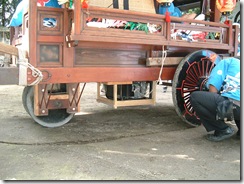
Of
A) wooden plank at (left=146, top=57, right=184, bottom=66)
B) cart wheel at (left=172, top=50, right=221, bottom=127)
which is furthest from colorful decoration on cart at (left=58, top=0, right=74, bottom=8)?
cart wheel at (left=172, top=50, right=221, bottom=127)

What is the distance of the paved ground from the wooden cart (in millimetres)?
370

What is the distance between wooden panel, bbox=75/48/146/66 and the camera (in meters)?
3.47

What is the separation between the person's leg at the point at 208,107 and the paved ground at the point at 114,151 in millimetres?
210

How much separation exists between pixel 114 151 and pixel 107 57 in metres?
1.16

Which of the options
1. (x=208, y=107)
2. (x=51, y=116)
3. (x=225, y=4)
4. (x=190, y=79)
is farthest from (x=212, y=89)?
(x=51, y=116)

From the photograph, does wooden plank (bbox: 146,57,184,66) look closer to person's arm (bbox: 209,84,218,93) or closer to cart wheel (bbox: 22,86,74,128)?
person's arm (bbox: 209,84,218,93)

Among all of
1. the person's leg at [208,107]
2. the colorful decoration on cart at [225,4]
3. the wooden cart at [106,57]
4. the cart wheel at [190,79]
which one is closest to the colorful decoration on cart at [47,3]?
the wooden cart at [106,57]

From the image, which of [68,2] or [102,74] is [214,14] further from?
[68,2]

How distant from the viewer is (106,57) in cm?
363

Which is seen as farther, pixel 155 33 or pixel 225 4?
pixel 225 4

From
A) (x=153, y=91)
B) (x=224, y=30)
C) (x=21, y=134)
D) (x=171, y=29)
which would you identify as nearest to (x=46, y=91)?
(x=21, y=134)

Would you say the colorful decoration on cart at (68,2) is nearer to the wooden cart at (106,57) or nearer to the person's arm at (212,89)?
the wooden cart at (106,57)

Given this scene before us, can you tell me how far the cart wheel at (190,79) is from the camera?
13.1 ft

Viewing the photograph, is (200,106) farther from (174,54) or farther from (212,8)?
(212,8)
